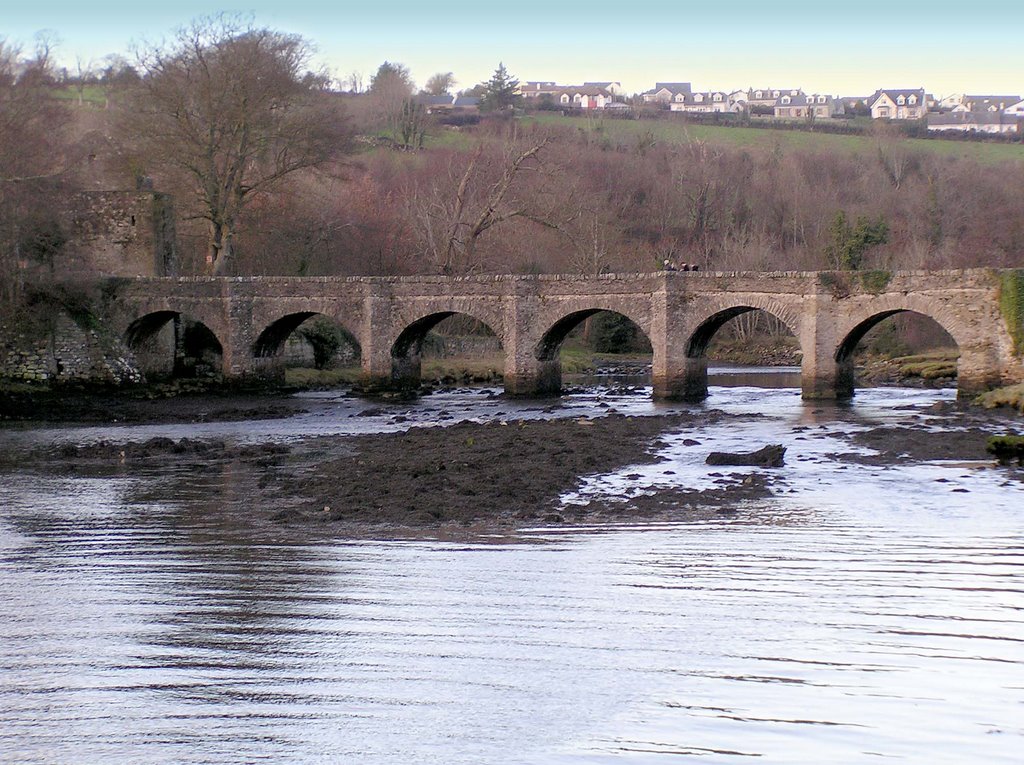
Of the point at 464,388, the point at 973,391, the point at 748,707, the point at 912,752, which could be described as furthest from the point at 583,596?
the point at 464,388

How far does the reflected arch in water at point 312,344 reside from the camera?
1866 inches

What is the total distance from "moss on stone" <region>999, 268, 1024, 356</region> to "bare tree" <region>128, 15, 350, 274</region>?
84.1 feet

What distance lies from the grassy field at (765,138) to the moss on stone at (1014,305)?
193 ft

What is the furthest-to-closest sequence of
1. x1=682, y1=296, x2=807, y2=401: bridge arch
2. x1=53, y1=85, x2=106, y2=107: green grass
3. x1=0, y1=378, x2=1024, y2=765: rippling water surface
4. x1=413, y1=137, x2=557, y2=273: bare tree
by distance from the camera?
x1=53, y1=85, x2=106, y2=107: green grass → x1=413, y1=137, x2=557, y2=273: bare tree → x1=682, y1=296, x2=807, y2=401: bridge arch → x1=0, y1=378, x2=1024, y2=765: rippling water surface

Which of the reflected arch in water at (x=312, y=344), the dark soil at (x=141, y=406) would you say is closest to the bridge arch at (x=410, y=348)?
the reflected arch in water at (x=312, y=344)

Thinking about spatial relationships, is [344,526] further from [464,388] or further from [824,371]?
[464,388]

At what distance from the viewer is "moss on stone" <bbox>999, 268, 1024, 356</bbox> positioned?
3512 cm

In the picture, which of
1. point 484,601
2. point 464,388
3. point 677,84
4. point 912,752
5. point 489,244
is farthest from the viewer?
point 677,84

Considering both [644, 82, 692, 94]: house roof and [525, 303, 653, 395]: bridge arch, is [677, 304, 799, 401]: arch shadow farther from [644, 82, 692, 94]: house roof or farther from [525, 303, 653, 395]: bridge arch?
[644, 82, 692, 94]: house roof

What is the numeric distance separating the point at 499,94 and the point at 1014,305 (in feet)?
278

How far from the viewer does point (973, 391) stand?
3641 cm

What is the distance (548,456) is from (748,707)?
1599 centimetres

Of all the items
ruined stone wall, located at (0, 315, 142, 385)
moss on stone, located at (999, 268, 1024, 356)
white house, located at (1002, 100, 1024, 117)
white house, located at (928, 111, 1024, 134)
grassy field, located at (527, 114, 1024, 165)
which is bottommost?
ruined stone wall, located at (0, 315, 142, 385)

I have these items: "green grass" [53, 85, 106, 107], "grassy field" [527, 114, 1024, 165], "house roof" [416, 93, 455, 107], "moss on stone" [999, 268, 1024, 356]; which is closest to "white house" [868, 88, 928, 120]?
"grassy field" [527, 114, 1024, 165]
